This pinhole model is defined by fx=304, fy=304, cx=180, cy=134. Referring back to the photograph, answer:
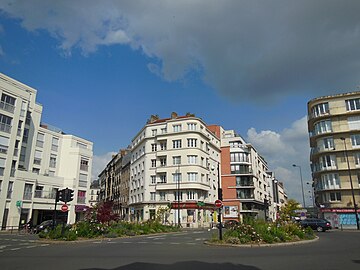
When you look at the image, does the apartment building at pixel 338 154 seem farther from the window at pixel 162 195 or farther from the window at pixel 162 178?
the window at pixel 162 178

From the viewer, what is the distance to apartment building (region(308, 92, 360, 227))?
4588 centimetres

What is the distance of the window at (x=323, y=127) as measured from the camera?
49.9 m

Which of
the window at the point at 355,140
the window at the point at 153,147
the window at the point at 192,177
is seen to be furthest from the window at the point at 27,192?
the window at the point at 355,140

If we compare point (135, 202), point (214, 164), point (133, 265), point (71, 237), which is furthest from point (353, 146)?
point (133, 265)

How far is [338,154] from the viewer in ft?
158

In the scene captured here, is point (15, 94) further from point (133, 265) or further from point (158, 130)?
point (133, 265)

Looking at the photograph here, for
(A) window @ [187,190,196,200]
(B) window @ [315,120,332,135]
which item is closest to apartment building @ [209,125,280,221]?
(A) window @ [187,190,196,200]

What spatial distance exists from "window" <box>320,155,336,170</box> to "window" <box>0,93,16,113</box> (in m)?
47.8

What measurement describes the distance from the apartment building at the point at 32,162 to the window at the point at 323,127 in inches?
1635

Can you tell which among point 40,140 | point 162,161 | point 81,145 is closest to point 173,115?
point 162,161

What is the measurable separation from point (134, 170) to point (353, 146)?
4158 cm

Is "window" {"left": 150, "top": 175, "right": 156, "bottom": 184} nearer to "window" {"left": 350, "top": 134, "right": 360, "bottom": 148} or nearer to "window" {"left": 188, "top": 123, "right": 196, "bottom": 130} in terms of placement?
"window" {"left": 188, "top": 123, "right": 196, "bottom": 130}

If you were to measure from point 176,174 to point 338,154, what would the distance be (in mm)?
26649

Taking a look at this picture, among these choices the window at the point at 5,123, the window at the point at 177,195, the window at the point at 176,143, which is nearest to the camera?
the window at the point at 5,123
